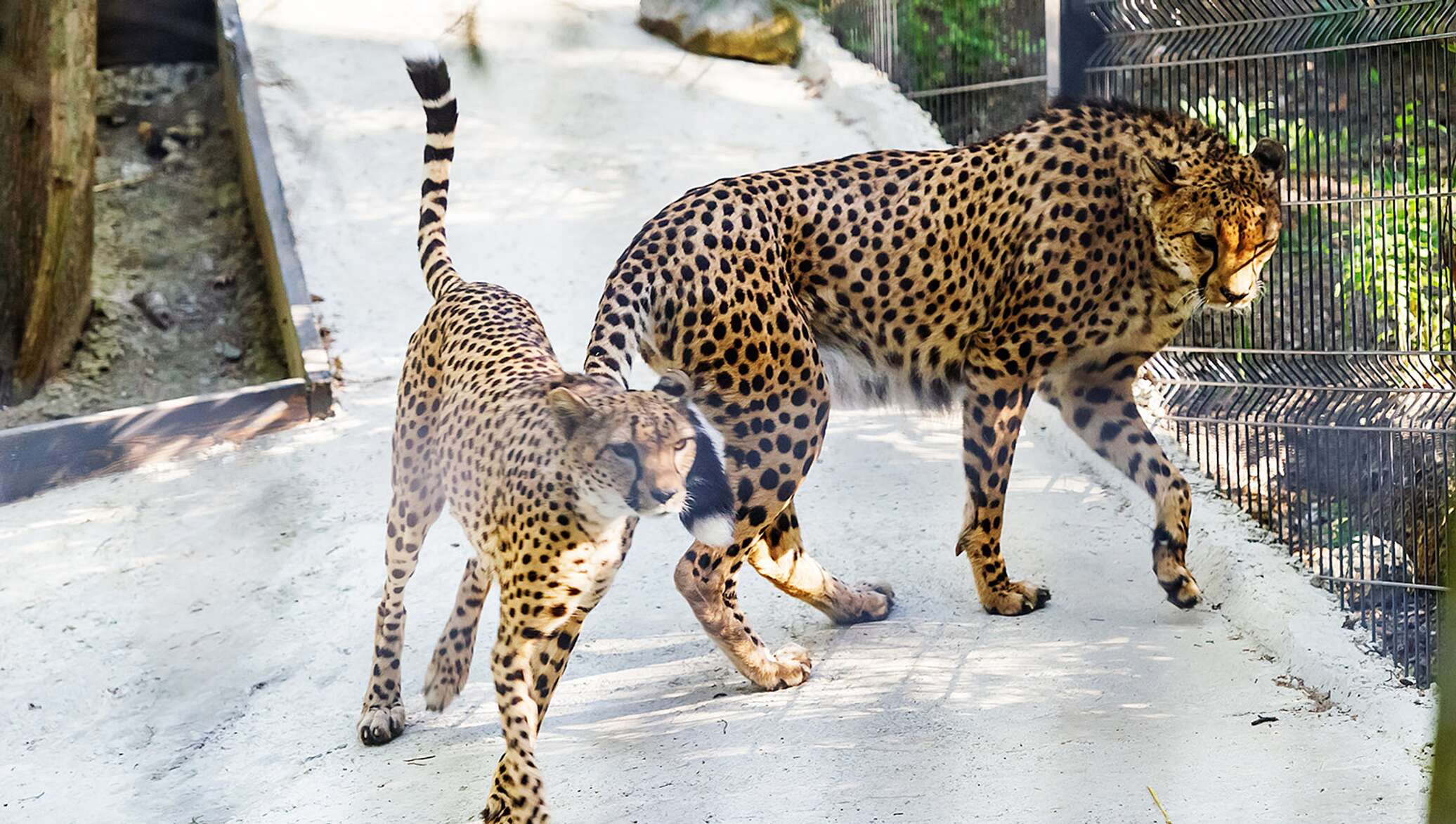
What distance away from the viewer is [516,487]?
7.85ft

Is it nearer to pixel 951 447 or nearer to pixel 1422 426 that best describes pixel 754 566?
pixel 951 447

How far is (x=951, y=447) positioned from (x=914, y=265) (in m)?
1.16

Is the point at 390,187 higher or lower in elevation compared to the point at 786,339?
higher

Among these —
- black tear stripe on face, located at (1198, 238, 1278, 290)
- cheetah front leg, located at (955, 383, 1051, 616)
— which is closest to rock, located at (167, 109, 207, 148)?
cheetah front leg, located at (955, 383, 1051, 616)

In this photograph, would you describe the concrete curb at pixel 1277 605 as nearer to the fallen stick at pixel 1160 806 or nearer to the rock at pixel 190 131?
the fallen stick at pixel 1160 806

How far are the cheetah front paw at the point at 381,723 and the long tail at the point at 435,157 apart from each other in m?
0.89

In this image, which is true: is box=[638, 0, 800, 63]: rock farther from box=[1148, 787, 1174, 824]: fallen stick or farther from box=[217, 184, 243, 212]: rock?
box=[217, 184, 243, 212]: rock

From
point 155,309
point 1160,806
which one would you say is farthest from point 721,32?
point 1160,806

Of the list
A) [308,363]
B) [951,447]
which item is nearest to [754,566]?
[951,447]

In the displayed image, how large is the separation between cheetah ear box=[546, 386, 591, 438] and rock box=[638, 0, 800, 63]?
3.17ft

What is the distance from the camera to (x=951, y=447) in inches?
163

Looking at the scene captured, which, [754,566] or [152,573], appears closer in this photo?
[754,566]

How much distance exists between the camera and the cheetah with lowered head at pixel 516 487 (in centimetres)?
225

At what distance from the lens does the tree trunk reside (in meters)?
4.61
